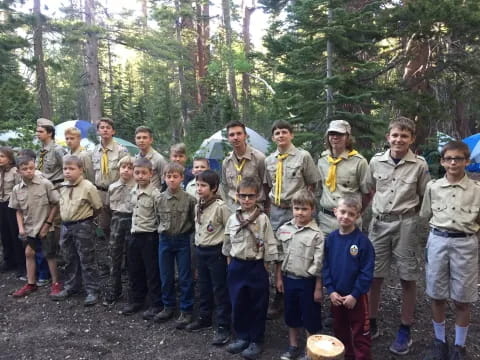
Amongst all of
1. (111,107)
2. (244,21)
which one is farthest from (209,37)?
(111,107)

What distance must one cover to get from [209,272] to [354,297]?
5.06ft

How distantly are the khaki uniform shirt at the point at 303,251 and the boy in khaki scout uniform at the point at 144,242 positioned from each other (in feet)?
5.32

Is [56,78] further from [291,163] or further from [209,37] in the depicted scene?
[291,163]

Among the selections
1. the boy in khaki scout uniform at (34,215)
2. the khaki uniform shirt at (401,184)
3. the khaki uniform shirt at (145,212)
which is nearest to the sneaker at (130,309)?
the khaki uniform shirt at (145,212)

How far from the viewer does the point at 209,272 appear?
13.3 ft

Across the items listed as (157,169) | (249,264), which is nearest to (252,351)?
(249,264)

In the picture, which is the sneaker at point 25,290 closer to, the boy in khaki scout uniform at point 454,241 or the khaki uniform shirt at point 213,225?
the khaki uniform shirt at point 213,225

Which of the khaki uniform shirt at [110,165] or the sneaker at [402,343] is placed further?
the khaki uniform shirt at [110,165]

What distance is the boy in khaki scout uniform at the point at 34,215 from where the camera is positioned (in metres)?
5.15

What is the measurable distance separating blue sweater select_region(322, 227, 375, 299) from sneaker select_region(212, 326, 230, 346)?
4.14 ft

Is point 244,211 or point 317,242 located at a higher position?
point 244,211

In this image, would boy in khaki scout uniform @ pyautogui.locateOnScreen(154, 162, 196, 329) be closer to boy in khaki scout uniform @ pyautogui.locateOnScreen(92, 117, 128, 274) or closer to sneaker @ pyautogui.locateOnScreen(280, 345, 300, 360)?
sneaker @ pyautogui.locateOnScreen(280, 345, 300, 360)

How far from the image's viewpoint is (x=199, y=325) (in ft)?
13.6

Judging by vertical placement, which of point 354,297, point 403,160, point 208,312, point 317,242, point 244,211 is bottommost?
point 208,312
